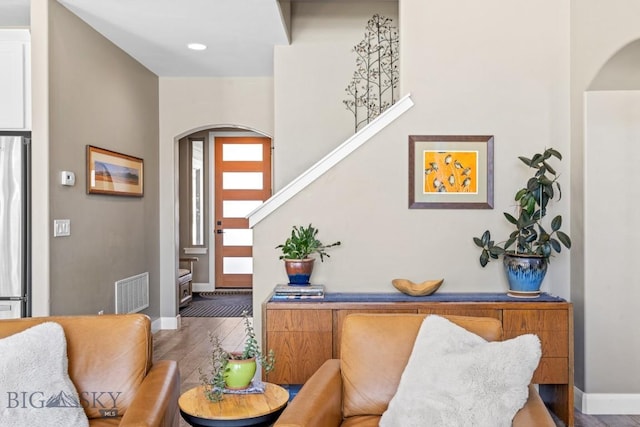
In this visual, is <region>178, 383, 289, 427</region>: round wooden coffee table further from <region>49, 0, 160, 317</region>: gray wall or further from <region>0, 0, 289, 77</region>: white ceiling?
<region>0, 0, 289, 77</region>: white ceiling

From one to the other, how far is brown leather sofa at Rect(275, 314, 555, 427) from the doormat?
14.6ft

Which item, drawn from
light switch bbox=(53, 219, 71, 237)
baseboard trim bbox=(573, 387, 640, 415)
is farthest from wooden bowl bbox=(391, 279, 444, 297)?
light switch bbox=(53, 219, 71, 237)

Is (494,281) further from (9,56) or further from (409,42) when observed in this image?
(9,56)

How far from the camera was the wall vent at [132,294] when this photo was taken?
471 cm

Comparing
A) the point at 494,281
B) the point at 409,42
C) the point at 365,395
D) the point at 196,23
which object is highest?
the point at 196,23

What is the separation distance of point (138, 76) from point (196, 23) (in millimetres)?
1311

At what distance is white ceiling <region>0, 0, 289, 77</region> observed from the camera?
149 inches

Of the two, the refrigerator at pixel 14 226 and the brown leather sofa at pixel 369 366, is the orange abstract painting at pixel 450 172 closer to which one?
the brown leather sofa at pixel 369 366

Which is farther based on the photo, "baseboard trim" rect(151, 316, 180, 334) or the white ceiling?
"baseboard trim" rect(151, 316, 180, 334)

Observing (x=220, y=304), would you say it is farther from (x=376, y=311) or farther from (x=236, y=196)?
(x=376, y=311)

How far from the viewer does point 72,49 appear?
3.88 m

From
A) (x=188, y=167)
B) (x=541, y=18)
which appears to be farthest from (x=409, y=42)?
(x=188, y=167)

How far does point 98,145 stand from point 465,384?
357 centimetres

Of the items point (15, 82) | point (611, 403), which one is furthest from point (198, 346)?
point (611, 403)
